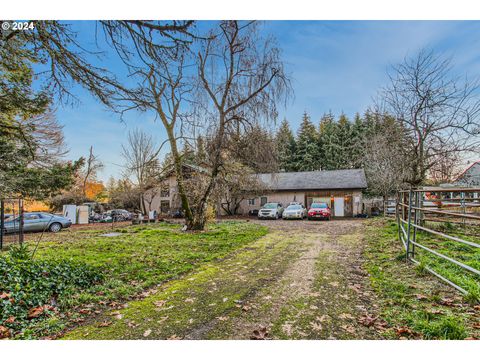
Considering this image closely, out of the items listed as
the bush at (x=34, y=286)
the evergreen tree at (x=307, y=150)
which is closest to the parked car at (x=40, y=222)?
the bush at (x=34, y=286)

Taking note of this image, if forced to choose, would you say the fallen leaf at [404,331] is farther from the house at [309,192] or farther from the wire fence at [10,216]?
the house at [309,192]

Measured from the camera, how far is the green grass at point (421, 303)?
7.07 feet

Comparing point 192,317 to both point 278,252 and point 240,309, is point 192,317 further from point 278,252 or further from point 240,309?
point 278,252

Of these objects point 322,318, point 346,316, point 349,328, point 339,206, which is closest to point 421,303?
point 346,316

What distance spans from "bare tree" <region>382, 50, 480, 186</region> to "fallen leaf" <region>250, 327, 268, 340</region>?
23.2ft

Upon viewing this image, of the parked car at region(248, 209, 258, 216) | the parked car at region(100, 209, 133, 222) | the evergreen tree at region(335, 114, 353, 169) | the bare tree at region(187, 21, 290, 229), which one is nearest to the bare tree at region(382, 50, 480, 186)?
the bare tree at region(187, 21, 290, 229)

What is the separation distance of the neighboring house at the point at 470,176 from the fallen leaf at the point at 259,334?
9.28m

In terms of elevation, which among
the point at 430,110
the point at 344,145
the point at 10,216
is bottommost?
the point at 10,216

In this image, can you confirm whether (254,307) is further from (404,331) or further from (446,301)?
(446,301)

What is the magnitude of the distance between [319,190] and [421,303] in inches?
791

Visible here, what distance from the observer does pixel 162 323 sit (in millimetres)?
2432

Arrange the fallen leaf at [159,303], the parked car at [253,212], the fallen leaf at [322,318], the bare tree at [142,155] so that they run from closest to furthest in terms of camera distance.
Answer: the fallen leaf at [322,318], the fallen leaf at [159,303], the bare tree at [142,155], the parked car at [253,212]

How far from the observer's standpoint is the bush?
99.0 inches

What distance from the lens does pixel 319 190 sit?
72.7ft
